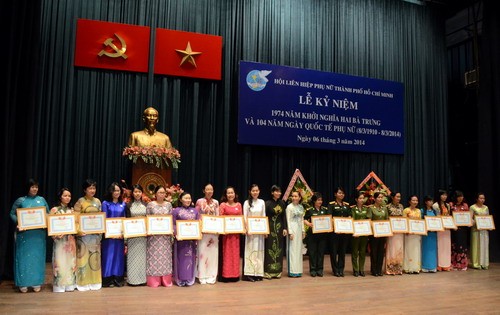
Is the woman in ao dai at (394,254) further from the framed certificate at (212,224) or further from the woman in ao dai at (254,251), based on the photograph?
the framed certificate at (212,224)

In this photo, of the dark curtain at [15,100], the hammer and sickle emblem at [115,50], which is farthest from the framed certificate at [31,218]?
the hammer and sickle emblem at [115,50]

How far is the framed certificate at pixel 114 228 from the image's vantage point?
192 inches

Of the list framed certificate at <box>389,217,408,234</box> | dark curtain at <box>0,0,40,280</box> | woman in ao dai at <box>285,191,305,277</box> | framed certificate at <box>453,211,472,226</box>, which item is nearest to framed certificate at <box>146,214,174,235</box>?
woman in ao dai at <box>285,191,305,277</box>

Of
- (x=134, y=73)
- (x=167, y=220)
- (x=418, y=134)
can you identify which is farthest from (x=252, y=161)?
(x=418, y=134)

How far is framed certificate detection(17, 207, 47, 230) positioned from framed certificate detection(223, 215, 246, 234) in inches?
80.0

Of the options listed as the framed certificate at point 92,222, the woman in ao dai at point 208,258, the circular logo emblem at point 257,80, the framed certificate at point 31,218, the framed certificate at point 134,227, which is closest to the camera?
the framed certificate at point 31,218

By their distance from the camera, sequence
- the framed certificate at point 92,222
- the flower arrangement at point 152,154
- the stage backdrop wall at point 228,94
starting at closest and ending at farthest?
the framed certificate at point 92,222
the flower arrangement at point 152,154
the stage backdrop wall at point 228,94

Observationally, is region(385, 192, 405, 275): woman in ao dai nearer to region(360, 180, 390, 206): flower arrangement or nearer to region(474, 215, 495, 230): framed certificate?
region(474, 215, 495, 230): framed certificate

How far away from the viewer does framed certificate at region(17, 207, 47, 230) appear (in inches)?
182

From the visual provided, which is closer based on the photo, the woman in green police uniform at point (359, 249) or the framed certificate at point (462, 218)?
the woman in green police uniform at point (359, 249)

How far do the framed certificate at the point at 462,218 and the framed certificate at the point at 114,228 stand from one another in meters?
5.00

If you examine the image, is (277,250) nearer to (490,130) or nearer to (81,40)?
(81,40)

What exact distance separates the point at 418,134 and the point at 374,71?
1.73 meters

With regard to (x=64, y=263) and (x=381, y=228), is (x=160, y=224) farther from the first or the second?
(x=381, y=228)
